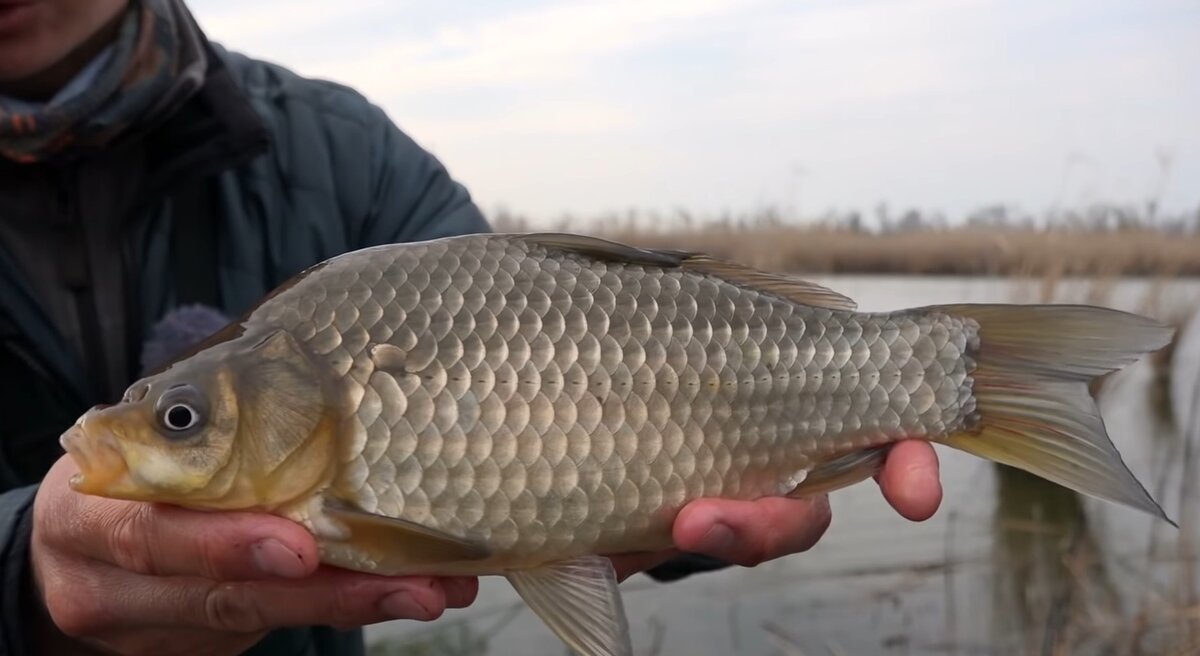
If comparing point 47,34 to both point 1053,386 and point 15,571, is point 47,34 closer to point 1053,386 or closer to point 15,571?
point 15,571

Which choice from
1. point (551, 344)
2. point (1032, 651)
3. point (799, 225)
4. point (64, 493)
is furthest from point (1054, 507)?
point (799, 225)

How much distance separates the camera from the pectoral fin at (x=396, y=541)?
3.35ft

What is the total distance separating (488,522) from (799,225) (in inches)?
398

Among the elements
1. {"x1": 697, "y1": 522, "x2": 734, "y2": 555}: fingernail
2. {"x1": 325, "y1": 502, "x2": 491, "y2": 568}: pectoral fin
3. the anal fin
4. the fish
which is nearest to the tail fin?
the fish

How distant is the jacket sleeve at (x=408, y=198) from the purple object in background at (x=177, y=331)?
377 millimetres

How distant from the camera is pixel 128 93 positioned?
1623 mm

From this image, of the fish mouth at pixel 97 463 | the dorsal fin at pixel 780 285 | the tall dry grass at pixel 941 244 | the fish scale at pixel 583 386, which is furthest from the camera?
the tall dry grass at pixel 941 244

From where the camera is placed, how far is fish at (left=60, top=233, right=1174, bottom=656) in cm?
104

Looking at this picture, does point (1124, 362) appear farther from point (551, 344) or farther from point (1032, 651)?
point (1032, 651)

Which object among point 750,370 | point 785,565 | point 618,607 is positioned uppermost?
point 750,370

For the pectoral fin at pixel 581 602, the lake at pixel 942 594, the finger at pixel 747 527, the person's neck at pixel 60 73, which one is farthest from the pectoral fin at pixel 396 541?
the lake at pixel 942 594

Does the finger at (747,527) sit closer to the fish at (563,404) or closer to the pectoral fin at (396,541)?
the fish at (563,404)

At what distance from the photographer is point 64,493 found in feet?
3.59

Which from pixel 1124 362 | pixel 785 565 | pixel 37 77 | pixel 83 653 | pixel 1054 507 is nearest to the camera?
pixel 1124 362
